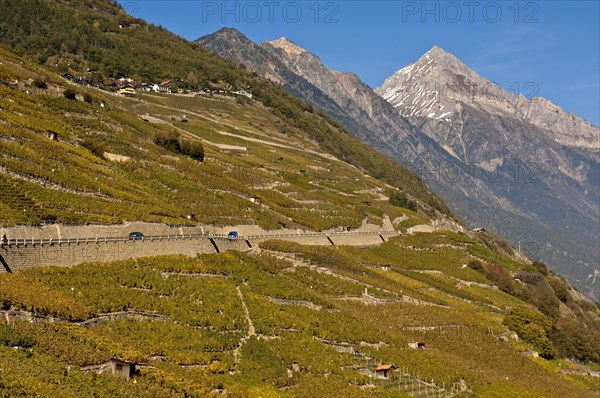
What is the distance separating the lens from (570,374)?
69.9 meters

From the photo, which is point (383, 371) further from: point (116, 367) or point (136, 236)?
point (136, 236)

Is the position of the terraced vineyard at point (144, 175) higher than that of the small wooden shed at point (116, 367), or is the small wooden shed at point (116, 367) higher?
the terraced vineyard at point (144, 175)

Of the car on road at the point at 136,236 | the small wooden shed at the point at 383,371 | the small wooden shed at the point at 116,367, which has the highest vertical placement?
the car on road at the point at 136,236

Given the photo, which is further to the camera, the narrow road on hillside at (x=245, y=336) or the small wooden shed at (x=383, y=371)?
the small wooden shed at (x=383, y=371)

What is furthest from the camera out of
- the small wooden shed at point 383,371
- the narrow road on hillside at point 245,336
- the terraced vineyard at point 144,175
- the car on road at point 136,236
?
the terraced vineyard at point 144,175

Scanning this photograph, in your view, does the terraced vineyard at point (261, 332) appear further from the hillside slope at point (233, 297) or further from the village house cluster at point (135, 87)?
the village house cluster at point (135, 87)

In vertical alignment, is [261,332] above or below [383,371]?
above

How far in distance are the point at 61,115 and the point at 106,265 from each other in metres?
41.0

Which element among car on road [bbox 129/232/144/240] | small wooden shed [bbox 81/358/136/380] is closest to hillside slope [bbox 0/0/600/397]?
small wooden shed [bbox 81/358/136/380]

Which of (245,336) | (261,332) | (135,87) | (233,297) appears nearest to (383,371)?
(261,332)

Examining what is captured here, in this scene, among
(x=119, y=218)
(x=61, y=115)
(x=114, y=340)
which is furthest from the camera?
(x=61, y=115)

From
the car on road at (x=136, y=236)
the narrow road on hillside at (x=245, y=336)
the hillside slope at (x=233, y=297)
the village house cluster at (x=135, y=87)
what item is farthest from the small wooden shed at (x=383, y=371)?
the village house cluster at (x=135, y=87)

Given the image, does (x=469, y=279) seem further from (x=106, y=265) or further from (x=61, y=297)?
(x=61, y=297)

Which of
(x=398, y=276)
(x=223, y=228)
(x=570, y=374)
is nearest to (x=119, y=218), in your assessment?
(x=223, y=228)
